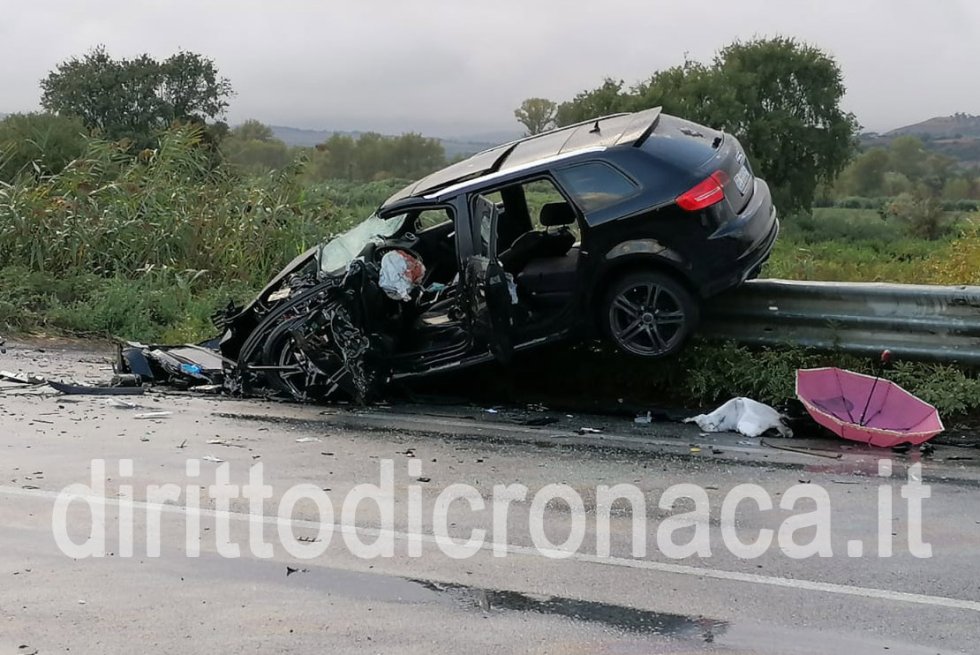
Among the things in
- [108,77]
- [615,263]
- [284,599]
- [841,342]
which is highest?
[108,77]

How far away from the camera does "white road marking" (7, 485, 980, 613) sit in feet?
13.9

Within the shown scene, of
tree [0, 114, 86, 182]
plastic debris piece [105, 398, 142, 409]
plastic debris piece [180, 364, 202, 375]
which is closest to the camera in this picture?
plastic debris piece [105, 398, 142, 409]

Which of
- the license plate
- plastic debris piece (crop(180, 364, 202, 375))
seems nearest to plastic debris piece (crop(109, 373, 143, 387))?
plastic debris piece (crop(180, 364, 202, 375))

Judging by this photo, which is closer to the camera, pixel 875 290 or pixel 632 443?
pixel 632 443

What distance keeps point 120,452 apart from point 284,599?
2.83 m

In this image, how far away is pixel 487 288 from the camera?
289 inches

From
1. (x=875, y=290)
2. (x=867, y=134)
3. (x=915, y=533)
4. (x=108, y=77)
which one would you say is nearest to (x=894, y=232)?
(x=867, y=134)

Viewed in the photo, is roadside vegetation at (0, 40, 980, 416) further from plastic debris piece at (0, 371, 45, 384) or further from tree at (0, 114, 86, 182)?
plastic debris piece at (0, 371, 45, 384)

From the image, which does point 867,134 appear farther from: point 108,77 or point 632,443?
point 632,443

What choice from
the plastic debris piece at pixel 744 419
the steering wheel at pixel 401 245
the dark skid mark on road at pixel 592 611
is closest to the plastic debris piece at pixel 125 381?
the steering wheel at pixel 401 245

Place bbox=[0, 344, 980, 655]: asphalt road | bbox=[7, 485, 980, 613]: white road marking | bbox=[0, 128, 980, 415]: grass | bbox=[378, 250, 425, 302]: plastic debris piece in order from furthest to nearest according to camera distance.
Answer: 1. bbox=[0, 128, 980, 415]: grass
2. bbox=[378, 250, 425, 302]: plastic debris piece
3. bbox=[7, 485, 980, 613]: white road marking
4. bbox=[0, 344, 980, 655]: asphalt road

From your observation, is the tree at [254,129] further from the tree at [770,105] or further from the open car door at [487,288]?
the open car door at [487,288]

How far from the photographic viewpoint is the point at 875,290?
7633mm

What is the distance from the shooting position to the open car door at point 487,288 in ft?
24.1
